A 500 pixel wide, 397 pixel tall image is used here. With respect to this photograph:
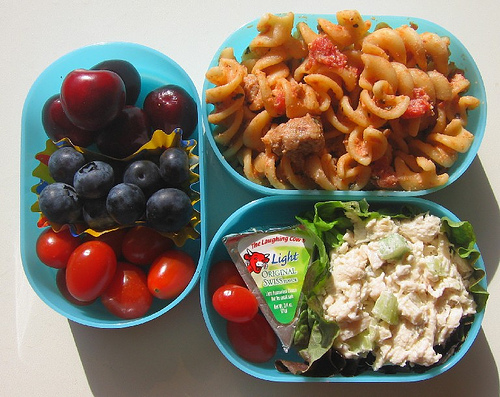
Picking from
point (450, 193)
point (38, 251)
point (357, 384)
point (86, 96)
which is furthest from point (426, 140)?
point (38, 251)

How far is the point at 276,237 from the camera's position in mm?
1656

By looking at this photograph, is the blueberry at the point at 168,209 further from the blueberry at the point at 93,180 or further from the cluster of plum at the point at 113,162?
the blueberry at the point at 93,180

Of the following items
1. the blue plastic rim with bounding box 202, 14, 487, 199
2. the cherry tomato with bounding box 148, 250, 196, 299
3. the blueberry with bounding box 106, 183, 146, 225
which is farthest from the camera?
the blue plastic rim with bounding box 202, 14, 487, 199

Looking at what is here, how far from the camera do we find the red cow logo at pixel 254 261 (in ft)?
5.38

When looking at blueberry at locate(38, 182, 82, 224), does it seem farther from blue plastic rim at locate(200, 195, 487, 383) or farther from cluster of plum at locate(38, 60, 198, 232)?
blue plastic rim at locate(200, 195, 487, 383)

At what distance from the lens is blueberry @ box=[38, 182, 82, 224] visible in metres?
1.49

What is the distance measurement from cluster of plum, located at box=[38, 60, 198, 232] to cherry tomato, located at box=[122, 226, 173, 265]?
0.26 feet

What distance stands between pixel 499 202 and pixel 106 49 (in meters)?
1.64

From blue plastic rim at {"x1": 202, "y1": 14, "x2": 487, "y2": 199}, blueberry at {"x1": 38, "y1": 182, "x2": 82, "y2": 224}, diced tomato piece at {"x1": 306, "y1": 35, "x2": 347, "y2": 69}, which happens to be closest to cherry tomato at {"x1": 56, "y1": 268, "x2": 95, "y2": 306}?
blueberry at {"x1": 38, "y1": 182, "x2": 82, "y2": 224}

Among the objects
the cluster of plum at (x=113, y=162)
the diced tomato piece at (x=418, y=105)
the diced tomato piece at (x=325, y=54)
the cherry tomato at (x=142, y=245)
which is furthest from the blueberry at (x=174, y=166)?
the diced tomato piece at (x=418, y=105)

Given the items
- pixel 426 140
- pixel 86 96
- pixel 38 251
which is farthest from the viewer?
pixel 426 140

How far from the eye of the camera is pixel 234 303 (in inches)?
61.5

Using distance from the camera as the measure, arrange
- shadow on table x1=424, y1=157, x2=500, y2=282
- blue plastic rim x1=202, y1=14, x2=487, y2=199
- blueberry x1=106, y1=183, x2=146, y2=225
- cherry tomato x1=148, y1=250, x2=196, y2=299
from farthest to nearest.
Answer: shadow on table x1=424, y1=157, x2=500, y2=282, blue plastic rim x1=202, y1=14, x2=487, y2=199, cherry tomato x1=148, y1=250, x2=196, y2=299, blueberry x1=106, y1=183, x2=146, y2=225

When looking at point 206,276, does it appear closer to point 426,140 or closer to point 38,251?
point 38,251
